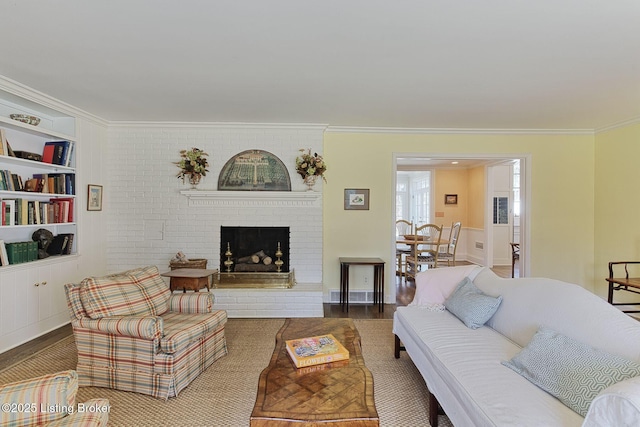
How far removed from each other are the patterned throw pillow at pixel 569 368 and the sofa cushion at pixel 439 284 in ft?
3.44

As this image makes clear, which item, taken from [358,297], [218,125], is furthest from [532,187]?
[218,125]

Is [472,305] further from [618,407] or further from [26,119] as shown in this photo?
[26,119]

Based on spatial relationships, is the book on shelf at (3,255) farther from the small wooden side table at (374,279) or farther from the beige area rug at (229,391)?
the small wooden side table at (374,279)

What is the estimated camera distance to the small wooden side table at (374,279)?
4.28 meters

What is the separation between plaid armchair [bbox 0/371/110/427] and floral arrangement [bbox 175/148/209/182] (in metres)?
3.36

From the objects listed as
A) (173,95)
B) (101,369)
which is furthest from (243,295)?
(173,95)

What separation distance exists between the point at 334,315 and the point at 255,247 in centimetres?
145

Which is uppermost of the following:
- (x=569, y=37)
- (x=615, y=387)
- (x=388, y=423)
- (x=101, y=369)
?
(x=569, y=37)

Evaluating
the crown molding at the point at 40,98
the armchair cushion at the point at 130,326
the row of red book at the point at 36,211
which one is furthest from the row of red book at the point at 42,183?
the armchair cushion at the point at 130,326

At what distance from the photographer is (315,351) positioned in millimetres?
1921

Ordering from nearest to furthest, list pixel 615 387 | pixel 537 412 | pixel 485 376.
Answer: pixel 615 387 < pixel 537 412 < pixel 485 376

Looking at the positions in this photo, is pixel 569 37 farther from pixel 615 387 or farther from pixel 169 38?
pixel 169 38

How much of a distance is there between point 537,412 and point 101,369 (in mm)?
2687

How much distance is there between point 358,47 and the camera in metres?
2.31
